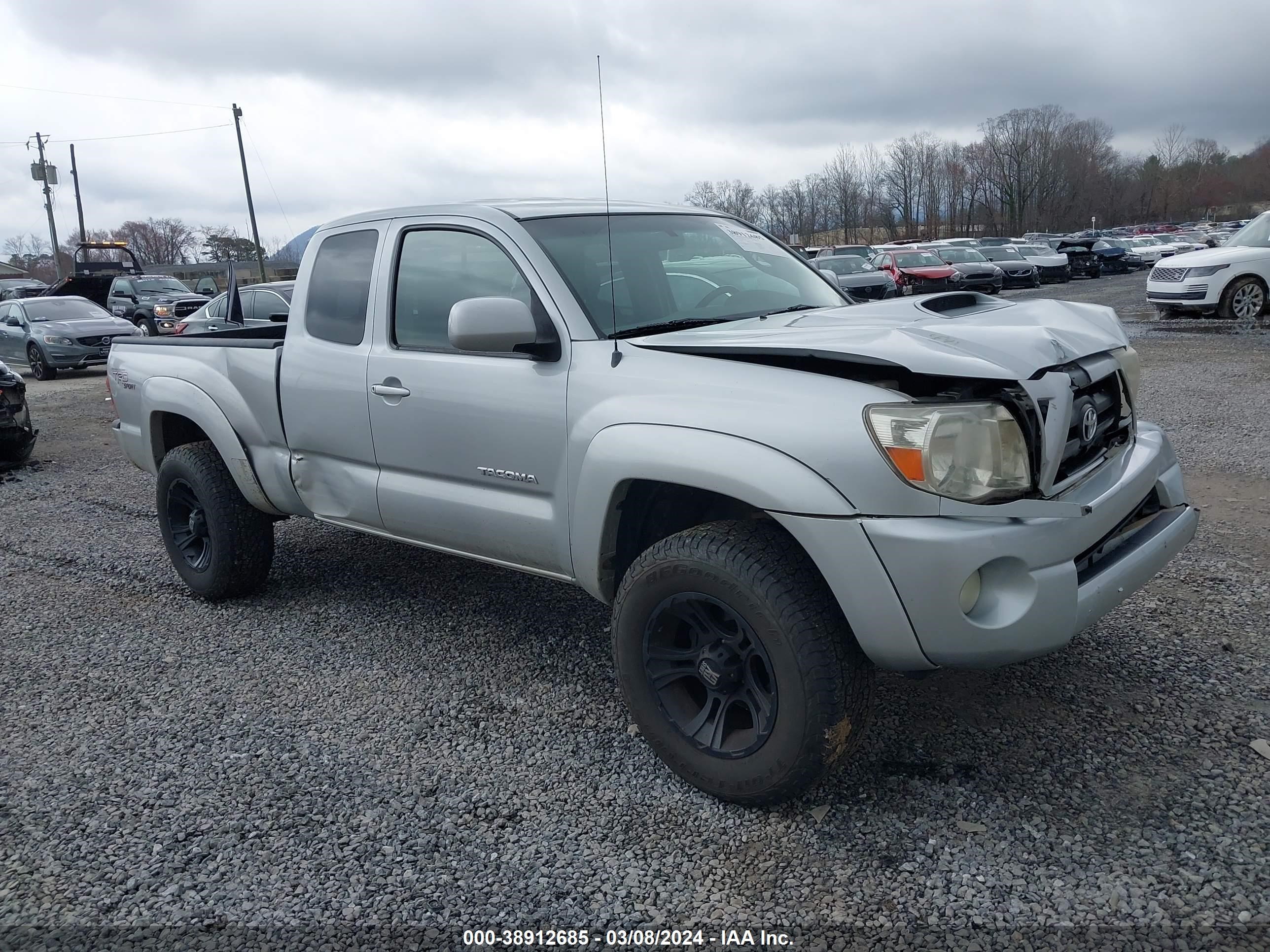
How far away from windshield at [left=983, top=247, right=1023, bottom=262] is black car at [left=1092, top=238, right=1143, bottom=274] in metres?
6.71

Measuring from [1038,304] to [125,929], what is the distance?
3.42 meters

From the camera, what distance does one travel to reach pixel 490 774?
3.22 meters

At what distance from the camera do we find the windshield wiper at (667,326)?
10.9ft

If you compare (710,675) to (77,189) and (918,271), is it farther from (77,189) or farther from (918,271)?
(77,189)

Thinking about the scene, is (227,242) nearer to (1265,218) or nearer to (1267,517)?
(1265,218)

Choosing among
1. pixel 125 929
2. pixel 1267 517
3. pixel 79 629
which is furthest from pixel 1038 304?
pixel 79 629

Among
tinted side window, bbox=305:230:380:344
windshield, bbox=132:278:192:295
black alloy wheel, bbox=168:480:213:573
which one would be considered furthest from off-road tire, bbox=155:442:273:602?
windshield, bbox=132:278:192:295

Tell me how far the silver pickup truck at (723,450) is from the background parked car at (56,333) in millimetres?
15315

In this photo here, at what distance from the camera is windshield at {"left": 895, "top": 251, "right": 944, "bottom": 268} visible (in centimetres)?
2484

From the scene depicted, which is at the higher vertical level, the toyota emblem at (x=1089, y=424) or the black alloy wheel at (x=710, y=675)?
the toyota emblem at (x=1089, y=424)

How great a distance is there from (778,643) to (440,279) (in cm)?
208

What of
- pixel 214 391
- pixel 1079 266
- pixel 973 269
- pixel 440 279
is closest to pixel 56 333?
pixel 214 391

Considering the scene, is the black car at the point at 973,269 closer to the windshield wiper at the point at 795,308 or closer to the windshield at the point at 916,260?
the windshield at the point at 916,260

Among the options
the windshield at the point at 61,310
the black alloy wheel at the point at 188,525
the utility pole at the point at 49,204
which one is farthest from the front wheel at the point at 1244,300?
the utility pole at the point at 49,204
